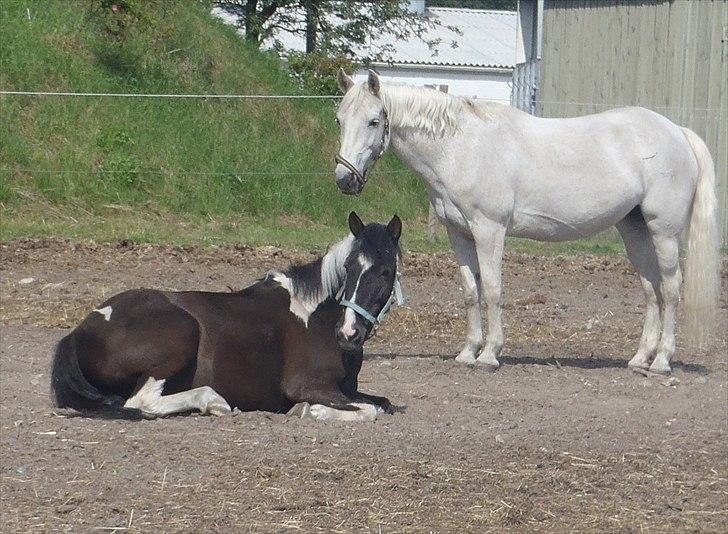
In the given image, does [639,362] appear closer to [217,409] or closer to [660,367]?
[660,367]

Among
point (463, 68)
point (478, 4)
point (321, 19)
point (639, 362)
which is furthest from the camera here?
point (478, 4)

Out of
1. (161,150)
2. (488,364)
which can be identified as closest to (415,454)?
(488,364)

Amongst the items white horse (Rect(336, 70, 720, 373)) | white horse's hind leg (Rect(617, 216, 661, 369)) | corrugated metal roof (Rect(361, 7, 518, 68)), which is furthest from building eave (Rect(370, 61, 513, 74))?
white horse (Rect(336, 70, 720, 373))

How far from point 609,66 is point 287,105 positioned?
14.6 ft

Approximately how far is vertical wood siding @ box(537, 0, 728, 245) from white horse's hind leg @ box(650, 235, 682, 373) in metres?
6.71

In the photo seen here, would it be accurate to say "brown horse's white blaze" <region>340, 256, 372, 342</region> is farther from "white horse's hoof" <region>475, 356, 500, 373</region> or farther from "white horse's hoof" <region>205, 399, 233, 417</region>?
"white horse's hoof" <region>475, 356, 500, 373</region>

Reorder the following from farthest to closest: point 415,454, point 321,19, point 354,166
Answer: point 321,19 → point 354,166 → point 415,454

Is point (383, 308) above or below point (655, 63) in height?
below

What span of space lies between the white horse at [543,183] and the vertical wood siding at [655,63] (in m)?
6.61

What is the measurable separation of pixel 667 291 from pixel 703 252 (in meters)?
0.36

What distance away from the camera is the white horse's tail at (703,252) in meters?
8.25

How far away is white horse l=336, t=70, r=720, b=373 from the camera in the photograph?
7648 mm

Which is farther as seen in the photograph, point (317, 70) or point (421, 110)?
point (317, 70)

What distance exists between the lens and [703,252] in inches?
325
